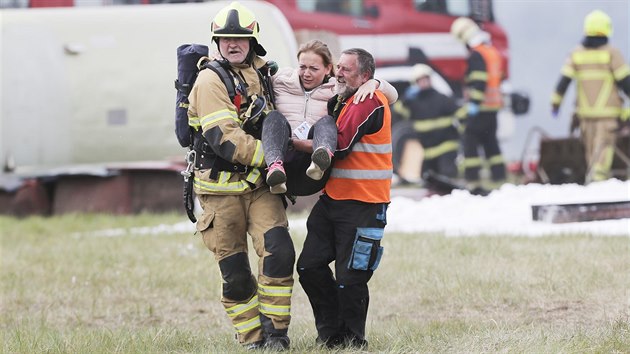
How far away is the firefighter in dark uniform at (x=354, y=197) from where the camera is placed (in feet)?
18.9

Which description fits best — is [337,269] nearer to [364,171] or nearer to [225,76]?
[364,171]

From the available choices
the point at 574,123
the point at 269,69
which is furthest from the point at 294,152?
the point at 574,123

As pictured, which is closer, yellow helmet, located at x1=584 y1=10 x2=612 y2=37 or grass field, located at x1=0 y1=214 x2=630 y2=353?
grass field, located at x1=0 y1=214 x2=630 y2=353

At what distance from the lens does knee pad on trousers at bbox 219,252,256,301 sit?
19.5 ft

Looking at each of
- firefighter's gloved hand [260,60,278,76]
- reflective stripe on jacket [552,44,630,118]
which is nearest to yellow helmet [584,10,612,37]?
reflective stripe on jacket [552,44,630,118]

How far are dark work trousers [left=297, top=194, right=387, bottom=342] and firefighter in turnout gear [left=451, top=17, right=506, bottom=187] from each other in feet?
42.2

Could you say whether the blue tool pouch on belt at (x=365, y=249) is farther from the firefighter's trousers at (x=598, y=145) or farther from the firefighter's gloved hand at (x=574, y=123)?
the firefighter's gloved hand at (x=574, y=123)

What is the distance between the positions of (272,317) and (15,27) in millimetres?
9292

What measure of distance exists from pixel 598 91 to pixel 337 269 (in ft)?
33.4

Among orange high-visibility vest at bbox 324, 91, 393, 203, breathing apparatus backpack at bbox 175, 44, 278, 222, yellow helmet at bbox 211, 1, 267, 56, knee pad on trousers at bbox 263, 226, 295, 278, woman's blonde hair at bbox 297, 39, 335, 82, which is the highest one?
yellow helmet at bbox 211, 1, 267, 56

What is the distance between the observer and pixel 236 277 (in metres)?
5.93

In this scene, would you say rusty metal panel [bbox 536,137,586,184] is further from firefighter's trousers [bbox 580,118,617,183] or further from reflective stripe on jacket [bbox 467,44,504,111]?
reflective stripe on jacket [bbox 467,44,504,111]

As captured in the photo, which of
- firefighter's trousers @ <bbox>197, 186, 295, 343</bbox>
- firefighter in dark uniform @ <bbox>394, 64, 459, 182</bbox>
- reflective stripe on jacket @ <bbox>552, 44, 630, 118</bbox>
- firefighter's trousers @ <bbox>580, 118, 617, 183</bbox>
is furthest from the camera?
firefighter in dark uniform @ <bbox>394, 64, 459, 182</bbox>

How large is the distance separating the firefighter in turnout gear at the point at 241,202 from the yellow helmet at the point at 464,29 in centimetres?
1347
